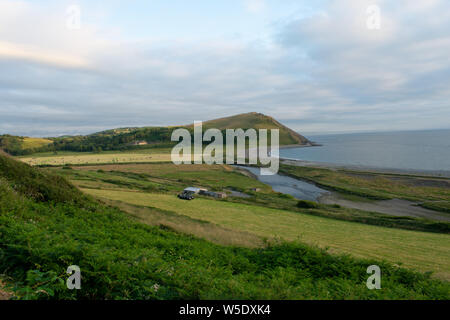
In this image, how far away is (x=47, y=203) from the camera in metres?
13.6

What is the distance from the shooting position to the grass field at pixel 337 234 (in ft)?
55.4

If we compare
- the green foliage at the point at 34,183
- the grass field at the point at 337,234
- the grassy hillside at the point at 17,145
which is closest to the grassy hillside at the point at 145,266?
the green foliage at the point at 34,183

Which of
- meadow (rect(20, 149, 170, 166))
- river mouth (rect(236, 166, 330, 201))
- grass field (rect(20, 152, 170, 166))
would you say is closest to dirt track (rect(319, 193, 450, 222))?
river mouth (rect(236, 166, 330, 201))

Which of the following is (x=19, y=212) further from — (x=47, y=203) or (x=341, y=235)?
(x=341, y=235)

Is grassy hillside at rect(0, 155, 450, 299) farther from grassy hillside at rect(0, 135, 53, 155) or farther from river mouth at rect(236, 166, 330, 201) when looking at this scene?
grassy hillside at rect(0, 135, 53, 155)

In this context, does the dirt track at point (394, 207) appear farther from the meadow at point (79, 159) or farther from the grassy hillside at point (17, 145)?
the grassy hillside at point (17, 145)

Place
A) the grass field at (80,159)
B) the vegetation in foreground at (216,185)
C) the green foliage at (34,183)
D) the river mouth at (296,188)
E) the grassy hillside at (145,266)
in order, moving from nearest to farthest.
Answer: the grassy hillside at (145,266) → the green foliage at (34,183) → the vegetation in foreground at (216,185) → the river mouth at (296,188) → the grass field at (80,159)

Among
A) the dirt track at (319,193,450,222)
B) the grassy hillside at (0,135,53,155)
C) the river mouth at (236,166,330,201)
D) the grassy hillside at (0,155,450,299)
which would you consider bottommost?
the dirt track at (319,193,450,222)

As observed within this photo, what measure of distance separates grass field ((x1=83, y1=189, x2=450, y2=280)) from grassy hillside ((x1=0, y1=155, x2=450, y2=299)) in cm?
410

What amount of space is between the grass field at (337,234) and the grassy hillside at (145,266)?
4099mm

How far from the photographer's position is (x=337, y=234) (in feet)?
73.8

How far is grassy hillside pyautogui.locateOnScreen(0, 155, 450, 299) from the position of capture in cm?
541
